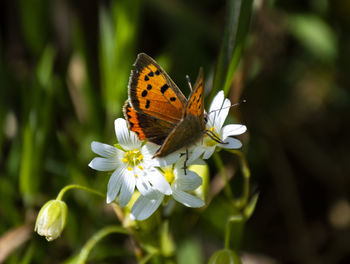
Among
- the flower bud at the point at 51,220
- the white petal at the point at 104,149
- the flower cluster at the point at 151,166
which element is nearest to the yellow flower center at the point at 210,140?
the flower cluster at the point at 151,166

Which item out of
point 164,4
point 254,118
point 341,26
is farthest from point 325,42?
point 164,4

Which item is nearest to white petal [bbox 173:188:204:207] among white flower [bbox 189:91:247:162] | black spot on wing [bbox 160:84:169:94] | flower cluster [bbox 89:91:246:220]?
flower cluster [bbox 89:91:246:220]

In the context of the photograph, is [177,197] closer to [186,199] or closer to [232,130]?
[186,199]

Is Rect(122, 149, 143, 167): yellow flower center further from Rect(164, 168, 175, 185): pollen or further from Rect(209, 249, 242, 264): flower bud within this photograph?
Rect(209, 249, 242, 264): flower bud

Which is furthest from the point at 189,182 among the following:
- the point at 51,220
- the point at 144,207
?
the point at 51,220

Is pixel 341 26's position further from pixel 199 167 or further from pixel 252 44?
pixel 199 167
